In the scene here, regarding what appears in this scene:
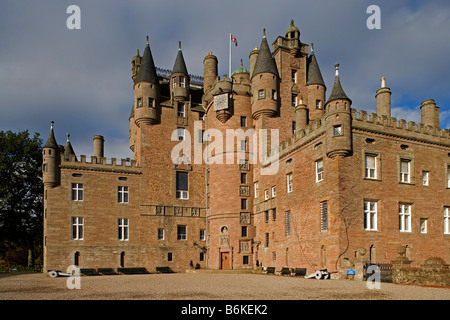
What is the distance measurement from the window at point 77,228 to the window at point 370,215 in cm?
2670

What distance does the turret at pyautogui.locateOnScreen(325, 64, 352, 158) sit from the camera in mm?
28297

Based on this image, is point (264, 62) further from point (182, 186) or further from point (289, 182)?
point (182, 186)

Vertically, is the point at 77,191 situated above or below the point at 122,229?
above

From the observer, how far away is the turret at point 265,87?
40500mm

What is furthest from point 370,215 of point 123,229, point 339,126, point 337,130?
point 123,229

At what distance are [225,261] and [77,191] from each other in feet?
54.2

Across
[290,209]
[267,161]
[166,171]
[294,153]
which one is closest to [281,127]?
[267,161]

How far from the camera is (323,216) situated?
1176 inches

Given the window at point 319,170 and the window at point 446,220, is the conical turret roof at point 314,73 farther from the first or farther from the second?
the window at point 446,220

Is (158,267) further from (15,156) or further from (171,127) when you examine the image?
(15,156)

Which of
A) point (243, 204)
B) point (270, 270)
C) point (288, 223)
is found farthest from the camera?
point (243, 204)

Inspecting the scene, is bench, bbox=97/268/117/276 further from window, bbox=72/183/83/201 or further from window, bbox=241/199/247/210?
window, bbox=241/199/247/210

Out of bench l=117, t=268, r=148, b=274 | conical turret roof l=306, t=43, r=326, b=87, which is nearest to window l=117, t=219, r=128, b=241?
bench l=117, t=268, r=148, b=274

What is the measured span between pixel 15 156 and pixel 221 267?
29991 millimetres
